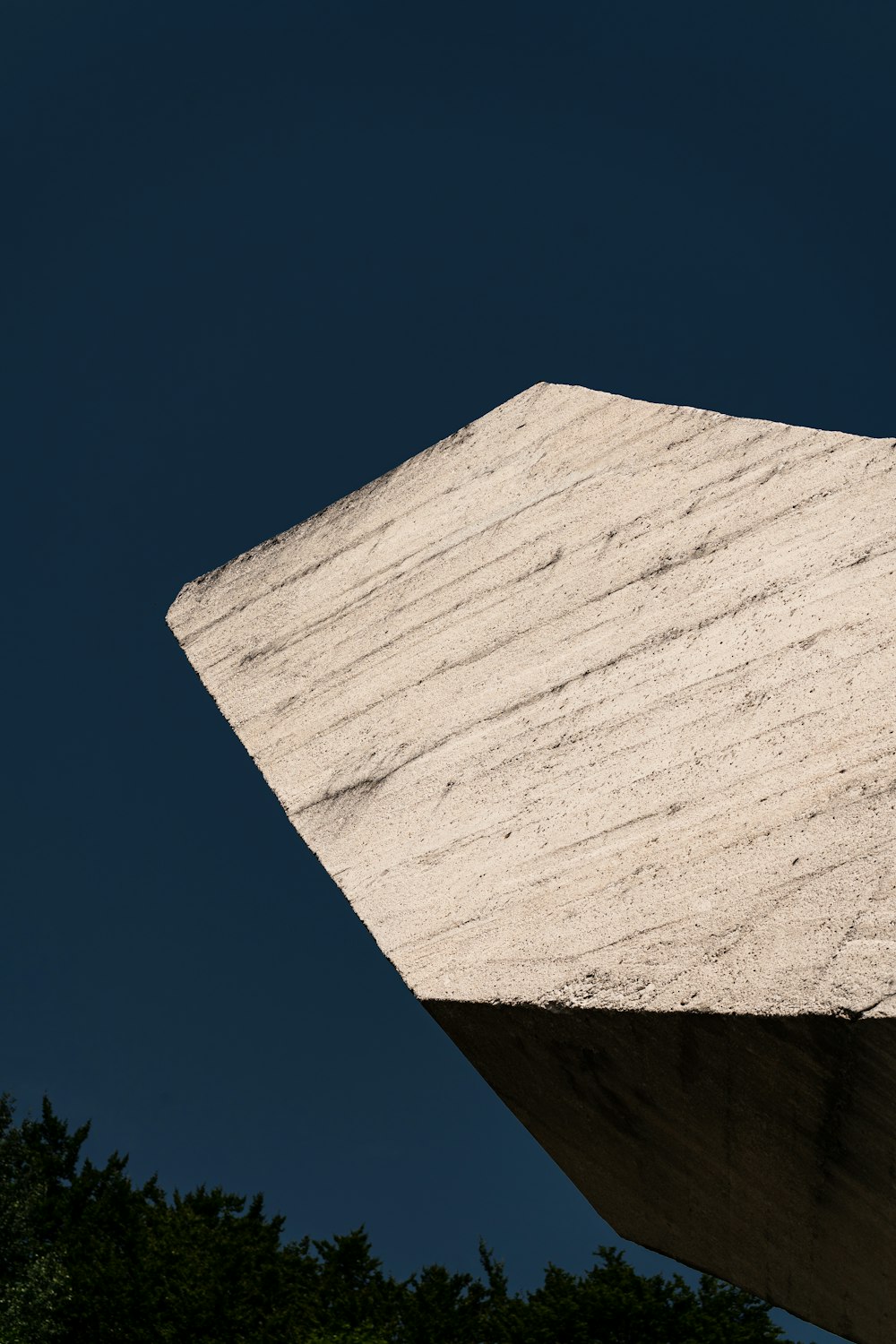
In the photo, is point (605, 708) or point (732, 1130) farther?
point (605, 708)

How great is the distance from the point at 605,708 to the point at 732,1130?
30.2 inches

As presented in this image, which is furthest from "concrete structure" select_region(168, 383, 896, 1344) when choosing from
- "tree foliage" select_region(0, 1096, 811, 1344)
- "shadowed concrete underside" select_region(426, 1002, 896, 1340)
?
"tree foliage" select_region(0, 1096, 811, 1344)

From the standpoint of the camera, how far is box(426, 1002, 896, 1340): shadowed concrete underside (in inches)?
69.1

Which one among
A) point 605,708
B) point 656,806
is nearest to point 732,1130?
point 656,806

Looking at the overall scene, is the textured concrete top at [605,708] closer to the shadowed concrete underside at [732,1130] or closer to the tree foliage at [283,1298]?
the shadowed concrete underside at [732,1130]

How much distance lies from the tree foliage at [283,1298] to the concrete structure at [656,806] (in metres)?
17.5

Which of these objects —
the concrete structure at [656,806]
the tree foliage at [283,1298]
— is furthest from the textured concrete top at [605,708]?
the tree foliage at [283,1298]

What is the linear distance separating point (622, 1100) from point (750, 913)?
437mm

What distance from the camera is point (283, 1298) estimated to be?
1961 cm

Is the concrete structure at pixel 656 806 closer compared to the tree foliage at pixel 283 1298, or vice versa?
the concrete structure at pixel 656 806

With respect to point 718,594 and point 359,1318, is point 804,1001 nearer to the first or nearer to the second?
point 718,594

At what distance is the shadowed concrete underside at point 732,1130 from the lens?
1.76 m

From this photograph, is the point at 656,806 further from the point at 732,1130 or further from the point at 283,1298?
the point at 283,1298

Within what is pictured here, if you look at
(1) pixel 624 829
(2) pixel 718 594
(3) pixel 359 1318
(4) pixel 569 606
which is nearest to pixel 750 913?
(1) pixel 624 829
